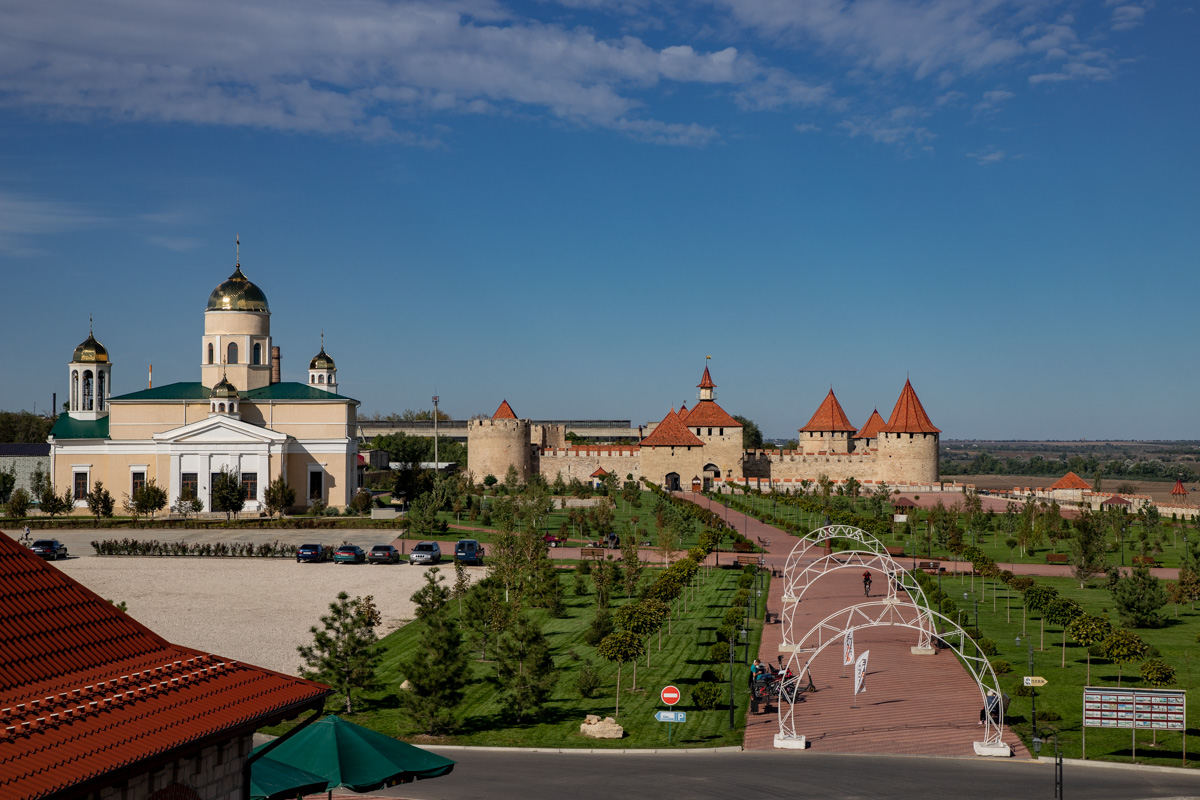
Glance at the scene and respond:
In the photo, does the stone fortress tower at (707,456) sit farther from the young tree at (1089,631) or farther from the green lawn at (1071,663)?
the young tree at (1089,631)

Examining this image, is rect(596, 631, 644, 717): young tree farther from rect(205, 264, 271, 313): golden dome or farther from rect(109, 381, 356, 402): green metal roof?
rect(205, 264, 271, 313): golden dome

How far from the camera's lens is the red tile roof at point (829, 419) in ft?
293

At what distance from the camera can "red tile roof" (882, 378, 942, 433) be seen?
80688 mm

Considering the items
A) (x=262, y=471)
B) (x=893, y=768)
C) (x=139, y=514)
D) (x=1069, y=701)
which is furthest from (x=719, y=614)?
(x=139, y=514)

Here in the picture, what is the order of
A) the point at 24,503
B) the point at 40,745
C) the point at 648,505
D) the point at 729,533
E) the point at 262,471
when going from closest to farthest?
the point at 40,745 → the point at 729,533 → the point at 24,503 → the point at 262,471 → the point at 648,505

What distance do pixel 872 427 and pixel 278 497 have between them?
175ft

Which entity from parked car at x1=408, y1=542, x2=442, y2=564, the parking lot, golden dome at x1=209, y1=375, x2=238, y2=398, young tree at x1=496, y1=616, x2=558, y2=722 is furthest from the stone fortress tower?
young tree at x1=496, y1=616, x2=558, y2=722

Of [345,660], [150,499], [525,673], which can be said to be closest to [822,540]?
[525,673]

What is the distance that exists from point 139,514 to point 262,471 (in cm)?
647

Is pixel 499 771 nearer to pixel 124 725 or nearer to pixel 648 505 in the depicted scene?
pixel 124 725

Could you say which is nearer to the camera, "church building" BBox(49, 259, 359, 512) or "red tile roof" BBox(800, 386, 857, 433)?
"church building" BBox(49, 259, 359, 512)

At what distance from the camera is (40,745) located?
5.79 meters

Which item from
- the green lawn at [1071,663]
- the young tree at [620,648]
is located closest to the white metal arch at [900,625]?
the green lawn at [1071,663]

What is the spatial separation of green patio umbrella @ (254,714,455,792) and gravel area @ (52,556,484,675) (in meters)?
11.9
